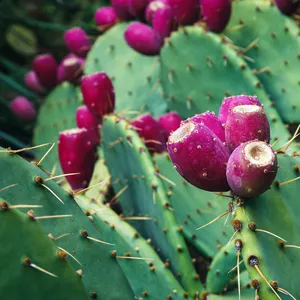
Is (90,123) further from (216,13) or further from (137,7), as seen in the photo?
(137,7)

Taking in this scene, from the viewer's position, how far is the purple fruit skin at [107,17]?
255cm

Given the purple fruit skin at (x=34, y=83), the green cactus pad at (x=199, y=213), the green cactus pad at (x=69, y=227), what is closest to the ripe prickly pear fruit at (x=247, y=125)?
the green cactus pad at (x=69, y=227)

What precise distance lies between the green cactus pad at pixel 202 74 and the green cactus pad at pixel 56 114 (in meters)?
0.58

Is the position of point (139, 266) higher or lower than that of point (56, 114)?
higher

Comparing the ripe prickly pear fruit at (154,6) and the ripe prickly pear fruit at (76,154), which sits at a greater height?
the ripe prickly pear fruit at (154,6)

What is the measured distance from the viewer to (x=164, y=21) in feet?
6.61

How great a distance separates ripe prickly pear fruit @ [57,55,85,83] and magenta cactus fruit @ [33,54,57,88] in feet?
0.26

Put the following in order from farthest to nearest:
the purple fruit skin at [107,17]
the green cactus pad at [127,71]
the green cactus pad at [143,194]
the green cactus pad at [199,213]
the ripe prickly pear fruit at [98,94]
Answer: the purple fruit skin at [107,17], the green cactus pad at [127,71], the ripe prickly pear fruit at [98,94], the green cactus pad at [199,213], the green cactus pad at [143,194]

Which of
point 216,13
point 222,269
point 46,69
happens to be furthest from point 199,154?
point 46,69

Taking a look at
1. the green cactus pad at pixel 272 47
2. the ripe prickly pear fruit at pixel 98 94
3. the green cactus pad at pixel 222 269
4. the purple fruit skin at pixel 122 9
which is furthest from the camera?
the purple fruit skin at pixel 122 9

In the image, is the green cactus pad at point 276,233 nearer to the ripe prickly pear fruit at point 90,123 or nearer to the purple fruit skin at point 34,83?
the ripe prickly pear fruit at point 90,123

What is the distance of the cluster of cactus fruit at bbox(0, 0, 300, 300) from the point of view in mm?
1006

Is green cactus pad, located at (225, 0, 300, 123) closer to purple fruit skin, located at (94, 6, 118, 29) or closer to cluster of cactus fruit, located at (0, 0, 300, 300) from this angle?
cluster of cactus fruit, located at (0, 0, 300, 300)

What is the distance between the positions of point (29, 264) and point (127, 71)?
155cm
